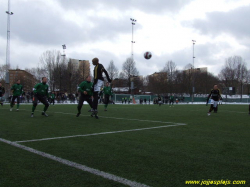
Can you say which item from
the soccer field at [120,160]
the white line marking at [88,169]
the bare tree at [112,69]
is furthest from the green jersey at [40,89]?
the bare tree at [112,69]

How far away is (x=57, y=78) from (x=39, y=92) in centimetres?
5035

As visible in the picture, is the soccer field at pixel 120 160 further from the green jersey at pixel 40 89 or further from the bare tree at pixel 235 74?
the bare tree at pixel 235 74

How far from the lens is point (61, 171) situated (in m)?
2.94

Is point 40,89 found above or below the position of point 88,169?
above

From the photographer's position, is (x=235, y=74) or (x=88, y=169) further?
(x=235, y=74)

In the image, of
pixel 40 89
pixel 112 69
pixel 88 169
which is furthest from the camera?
pixel 112 69

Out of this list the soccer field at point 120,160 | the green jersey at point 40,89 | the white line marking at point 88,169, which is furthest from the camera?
the green jersey at point 40,89

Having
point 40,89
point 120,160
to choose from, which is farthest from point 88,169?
point 40,89

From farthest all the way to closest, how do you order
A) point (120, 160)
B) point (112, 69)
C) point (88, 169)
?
1. point (112, 69)
2. point (120, 160)
3. point (88, 169)

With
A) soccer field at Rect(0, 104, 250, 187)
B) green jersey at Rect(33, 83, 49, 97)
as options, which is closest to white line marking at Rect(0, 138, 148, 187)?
soccer field at Rect(0, 104, 250, 187)

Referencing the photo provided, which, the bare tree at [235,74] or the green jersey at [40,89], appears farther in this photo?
the bare tree at [235,74]

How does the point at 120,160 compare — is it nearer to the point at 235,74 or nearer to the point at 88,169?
the point at 88,169

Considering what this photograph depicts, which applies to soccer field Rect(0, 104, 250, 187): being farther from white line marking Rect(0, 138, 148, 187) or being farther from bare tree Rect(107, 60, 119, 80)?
bare tree Rect(107, 60, 119, 80)

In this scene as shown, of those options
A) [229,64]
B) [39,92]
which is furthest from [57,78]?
[229,64]
